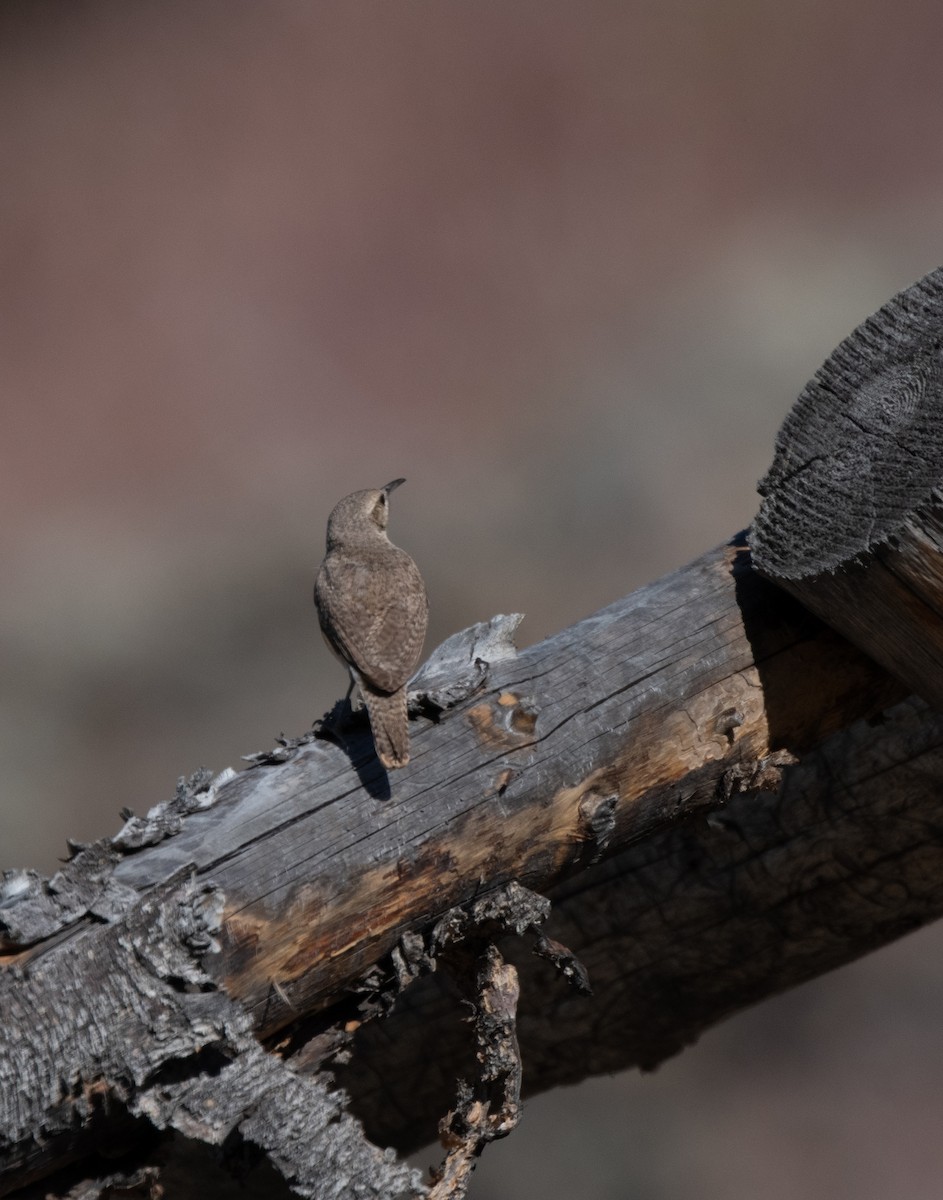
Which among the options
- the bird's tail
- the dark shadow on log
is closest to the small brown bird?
the bird's tail

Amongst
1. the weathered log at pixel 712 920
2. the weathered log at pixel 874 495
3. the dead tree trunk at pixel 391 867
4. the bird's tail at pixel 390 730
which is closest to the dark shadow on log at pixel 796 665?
the dead tree trunk at pixel 391 867

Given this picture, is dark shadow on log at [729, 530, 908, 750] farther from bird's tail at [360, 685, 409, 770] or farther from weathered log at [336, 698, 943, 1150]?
bird's tail at [360, 685, 409, 770]

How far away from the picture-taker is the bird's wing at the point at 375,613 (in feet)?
9.24

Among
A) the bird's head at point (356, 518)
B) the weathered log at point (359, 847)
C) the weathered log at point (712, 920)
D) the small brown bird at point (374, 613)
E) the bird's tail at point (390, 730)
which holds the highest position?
the bird's head at point (356, 518)

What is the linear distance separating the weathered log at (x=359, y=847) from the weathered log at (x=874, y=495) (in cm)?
19

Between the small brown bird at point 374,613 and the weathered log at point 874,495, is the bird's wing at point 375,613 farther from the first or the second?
the weathered log at point 874,495

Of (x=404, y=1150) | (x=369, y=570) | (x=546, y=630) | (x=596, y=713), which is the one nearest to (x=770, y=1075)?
(x=546, y=630)

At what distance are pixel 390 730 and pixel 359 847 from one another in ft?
0.77

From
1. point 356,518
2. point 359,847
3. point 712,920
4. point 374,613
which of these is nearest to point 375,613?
point 374,613

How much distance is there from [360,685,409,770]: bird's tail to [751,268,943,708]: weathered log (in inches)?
30.6

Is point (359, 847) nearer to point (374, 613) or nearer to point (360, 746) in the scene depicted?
point (360, 746)

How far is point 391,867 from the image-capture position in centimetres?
218

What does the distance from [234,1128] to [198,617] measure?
786 centimetres

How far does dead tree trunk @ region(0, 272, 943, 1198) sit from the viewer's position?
1989 mm
